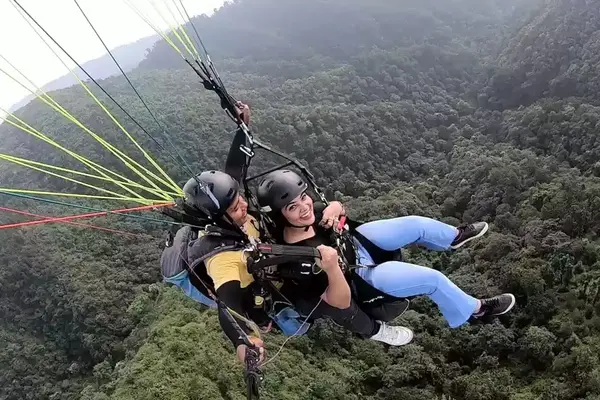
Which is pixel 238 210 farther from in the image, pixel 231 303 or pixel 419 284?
pixel 419 284

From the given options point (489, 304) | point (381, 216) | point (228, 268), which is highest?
point (228, 268)

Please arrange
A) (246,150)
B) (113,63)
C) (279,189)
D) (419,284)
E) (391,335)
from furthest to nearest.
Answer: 1. (113,63)
2. (391,335)
3. (246,150)
4. (419,284)
5. (279,189)

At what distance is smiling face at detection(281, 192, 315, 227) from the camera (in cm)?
306

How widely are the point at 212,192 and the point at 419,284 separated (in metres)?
1.25

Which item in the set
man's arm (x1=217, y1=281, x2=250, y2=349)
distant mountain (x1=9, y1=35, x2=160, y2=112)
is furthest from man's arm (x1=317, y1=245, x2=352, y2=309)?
distant mountain (x1=9, y1=35, x2=160, y2=112)

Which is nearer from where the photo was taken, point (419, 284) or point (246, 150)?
point (419, 284)

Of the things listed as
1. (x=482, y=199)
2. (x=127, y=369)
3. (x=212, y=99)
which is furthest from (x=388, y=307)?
(x=212, y=99)

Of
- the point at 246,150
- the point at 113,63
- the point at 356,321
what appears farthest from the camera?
the point at 113,63

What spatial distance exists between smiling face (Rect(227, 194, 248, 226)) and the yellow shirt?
0.24 meters

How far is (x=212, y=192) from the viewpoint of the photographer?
2.95 metres

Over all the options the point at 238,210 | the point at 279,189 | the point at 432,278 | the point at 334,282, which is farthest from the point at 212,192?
the point at 432,278

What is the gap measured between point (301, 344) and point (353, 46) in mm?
38638

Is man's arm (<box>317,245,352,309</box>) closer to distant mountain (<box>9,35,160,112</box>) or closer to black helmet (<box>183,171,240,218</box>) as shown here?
black helmet (<box>183,171,240,218</box>)

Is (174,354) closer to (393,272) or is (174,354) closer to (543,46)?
(393,272)
